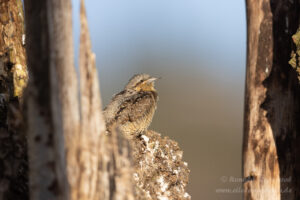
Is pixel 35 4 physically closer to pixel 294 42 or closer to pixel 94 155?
pixel 94 155

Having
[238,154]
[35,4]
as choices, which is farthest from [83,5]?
[238,154]

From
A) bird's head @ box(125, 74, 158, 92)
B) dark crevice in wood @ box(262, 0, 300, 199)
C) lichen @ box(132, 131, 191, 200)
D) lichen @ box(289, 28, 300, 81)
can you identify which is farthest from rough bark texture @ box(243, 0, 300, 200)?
bird's head @ box(125, 74, 158, 92)

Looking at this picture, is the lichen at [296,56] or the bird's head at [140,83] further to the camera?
the bird's head at [140,83]

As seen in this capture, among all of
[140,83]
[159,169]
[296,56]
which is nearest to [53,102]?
[159,169]

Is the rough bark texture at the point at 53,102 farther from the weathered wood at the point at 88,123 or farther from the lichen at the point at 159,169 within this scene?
the lichen at the point at 159,169

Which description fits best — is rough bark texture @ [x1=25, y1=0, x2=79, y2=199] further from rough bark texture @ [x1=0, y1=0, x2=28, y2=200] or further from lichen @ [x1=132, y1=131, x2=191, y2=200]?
lichen @ [x1=132, y1=131, x2=191, y2=200]

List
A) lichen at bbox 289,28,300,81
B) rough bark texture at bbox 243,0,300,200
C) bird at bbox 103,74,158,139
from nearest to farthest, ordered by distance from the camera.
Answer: lichen at bbox 289,28,300,81 → rough bark texture at bbox 243,0,300,200 → bird at bbox 103,74,158,139

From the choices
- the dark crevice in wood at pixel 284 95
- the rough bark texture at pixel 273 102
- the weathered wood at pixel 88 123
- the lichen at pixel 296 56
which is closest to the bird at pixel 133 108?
the rough bark texture at pixel 273 102
